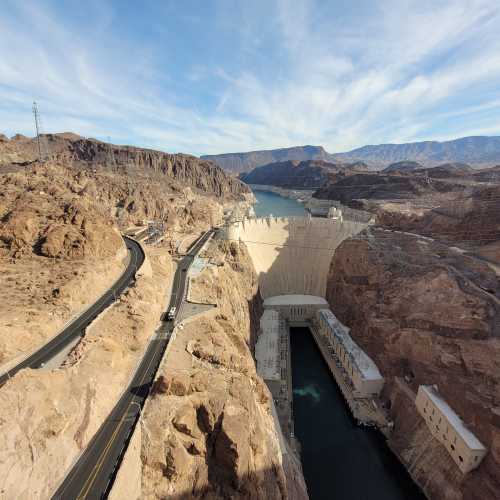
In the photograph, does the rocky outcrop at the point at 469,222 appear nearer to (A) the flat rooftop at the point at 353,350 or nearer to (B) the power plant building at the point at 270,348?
(A) the flat rooftop at the point at 353,350

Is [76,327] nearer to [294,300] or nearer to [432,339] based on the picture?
[432,339]

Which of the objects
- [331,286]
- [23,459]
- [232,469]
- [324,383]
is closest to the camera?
[23,459]

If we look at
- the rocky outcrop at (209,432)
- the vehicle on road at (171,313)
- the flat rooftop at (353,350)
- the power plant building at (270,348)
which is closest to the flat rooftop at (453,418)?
the flat rooftop at (353,350)

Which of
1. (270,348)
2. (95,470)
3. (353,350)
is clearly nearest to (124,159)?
(270,348)

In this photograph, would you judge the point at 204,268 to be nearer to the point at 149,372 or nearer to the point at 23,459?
the point at 149,372

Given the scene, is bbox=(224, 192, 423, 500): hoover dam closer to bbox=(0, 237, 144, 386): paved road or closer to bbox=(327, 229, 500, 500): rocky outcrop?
bbox=(327, 229, 500, 500): rocky outcrop

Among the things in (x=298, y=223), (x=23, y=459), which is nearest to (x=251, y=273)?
(x=298, y=223)
